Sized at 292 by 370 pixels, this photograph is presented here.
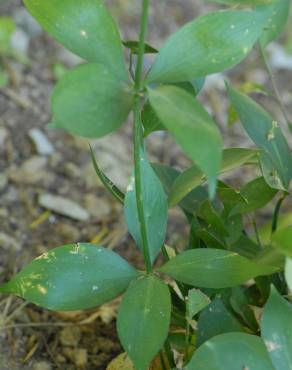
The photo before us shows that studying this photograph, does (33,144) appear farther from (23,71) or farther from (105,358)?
(105,358)

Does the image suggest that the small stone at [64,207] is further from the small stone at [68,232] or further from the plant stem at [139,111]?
the plant stem at [139,111]

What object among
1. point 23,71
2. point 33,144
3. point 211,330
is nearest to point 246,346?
point 211,330

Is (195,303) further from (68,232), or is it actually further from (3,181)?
(3,181)

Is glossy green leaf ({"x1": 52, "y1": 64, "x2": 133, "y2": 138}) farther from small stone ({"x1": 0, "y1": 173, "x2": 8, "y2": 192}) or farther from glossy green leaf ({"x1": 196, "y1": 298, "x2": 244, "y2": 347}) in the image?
small stone ({"x1": 0, "y1": 173, "x2": 8, "y2": 192})

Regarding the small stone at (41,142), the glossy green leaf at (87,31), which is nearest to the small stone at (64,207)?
the small stone at (41,142)

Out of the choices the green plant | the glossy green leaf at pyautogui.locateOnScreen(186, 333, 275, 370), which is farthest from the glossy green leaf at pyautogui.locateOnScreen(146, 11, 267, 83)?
the glossy green leaf at pyautogui.locateOnScreen(186, 333, 275, 370)

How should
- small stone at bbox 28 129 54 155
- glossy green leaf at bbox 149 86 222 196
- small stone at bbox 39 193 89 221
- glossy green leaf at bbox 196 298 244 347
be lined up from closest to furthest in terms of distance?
glossy green leaf at bbox 149 86 222 196, glossy green leaf at bbox 196 298 244 347, small stone at bbox 39 193 89 221, small stone at bbox 28 129 54 155
